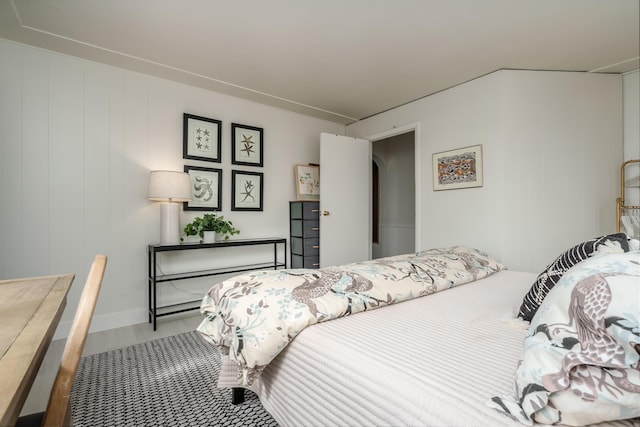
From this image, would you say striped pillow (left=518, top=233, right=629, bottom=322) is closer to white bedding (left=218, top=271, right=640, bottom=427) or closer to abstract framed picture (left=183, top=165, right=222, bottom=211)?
white bedding (left=218, top=271, right=640, bottom=427)

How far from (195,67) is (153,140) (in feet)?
2.64

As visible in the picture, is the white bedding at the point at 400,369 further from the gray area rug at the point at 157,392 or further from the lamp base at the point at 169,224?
the lamp base at the point at 169,224

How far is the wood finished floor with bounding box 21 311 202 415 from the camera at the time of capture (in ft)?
5.50

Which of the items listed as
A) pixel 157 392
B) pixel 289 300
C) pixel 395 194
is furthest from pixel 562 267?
pixel 395 194

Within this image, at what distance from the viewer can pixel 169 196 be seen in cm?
267

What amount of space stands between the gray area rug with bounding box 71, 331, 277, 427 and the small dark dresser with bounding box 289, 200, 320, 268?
169 cm

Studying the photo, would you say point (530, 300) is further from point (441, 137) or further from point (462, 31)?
point (441, 137)

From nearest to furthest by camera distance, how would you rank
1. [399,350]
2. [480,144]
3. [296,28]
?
[399,350]
[296,28]
[480,144]

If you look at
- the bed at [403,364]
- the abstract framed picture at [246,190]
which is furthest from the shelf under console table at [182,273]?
the bed at [403,364]

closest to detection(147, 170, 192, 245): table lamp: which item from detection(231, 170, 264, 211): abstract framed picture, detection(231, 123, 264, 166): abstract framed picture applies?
detection(231, 170, 264, 211): abstract framed picture

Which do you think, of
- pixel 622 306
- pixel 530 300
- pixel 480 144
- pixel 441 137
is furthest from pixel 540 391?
pixel 441 137

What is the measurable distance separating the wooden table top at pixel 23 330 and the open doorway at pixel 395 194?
4.45 metres

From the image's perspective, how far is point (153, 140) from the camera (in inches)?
116

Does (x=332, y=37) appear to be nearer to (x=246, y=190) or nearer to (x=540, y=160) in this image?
(x=246, y=190)
